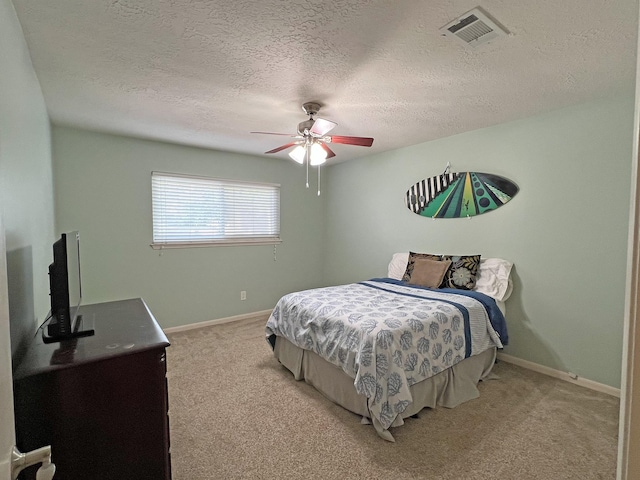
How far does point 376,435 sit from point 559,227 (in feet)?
7.52

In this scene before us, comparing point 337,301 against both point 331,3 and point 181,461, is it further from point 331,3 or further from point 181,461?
point 331,3

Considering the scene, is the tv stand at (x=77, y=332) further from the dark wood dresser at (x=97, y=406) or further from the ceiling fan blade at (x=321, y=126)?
the ceiling fan blade at (x=321, y=126)

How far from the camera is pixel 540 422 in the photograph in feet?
6.86

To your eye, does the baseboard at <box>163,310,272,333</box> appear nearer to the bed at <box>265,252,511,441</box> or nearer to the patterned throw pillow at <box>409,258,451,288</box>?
the bed at <box>265,252,511,441</box>

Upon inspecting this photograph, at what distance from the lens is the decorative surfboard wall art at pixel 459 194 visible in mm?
3047

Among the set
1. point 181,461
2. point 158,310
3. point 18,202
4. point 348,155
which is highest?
point 348,155

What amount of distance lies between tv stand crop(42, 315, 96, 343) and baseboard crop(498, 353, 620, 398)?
338 cm

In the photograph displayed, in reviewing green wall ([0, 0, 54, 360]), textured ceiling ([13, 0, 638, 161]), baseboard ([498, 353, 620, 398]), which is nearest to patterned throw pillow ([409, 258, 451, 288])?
baseboard ([498, 353, 620, 398])

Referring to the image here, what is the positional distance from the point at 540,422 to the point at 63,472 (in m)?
2.65

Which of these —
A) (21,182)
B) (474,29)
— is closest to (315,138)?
(474,29)

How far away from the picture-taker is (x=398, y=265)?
3750 mm

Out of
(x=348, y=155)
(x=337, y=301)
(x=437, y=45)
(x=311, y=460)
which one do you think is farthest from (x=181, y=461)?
(x=348, y=155)

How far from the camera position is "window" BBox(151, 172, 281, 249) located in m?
3.71

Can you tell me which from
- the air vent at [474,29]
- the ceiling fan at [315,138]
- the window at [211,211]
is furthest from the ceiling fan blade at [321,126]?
the window at [211,211]
